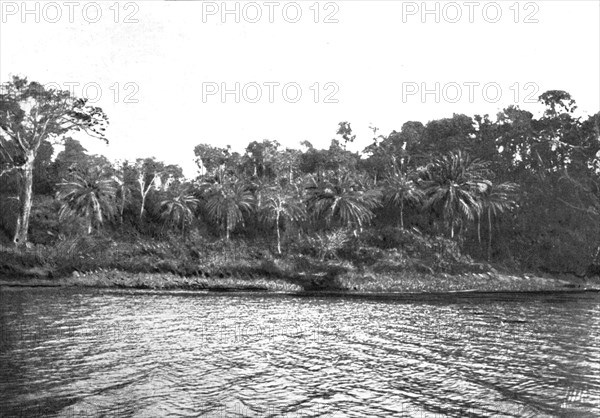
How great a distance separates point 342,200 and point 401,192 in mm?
11802

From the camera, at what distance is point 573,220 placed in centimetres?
7519

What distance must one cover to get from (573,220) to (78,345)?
74371 millimetres

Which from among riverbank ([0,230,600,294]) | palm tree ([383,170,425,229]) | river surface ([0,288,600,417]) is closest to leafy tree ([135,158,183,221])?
riverbank ([0,230,600,294])

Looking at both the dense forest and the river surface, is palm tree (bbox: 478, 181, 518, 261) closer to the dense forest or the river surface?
the dense forest

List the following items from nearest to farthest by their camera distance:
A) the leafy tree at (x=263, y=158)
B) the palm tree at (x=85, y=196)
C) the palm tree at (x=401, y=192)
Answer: the palm tree at (x=85, y=196), the palm tree at (x=401, y=192), the leafy tree at (x=263, y=158)

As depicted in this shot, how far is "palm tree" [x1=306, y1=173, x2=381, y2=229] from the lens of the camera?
218ft

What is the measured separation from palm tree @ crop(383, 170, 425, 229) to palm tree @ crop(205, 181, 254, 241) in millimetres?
20633

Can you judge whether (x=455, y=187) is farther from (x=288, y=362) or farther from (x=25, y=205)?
(x=288, y=362)

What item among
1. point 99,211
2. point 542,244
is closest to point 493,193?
point 542,244

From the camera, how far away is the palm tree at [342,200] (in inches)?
2611

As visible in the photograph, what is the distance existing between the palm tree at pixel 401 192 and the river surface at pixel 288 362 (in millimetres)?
40348

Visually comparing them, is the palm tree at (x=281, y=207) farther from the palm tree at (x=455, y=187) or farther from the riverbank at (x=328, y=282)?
the palm tree at (x=455, y=187)

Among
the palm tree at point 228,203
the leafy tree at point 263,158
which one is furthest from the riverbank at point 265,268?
the leafy tree at point 263,158

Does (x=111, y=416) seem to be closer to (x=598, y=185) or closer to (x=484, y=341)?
(x=484, y=341)
